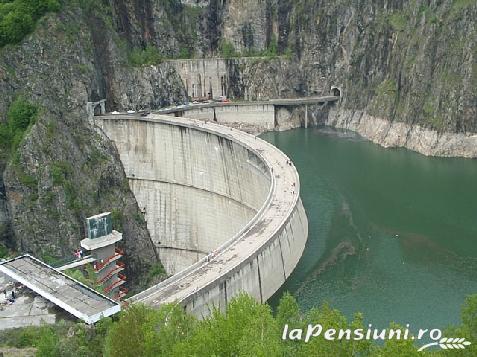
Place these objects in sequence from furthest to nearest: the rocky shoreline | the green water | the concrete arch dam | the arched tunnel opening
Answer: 1. the arched tunnel opening
2. the rocky shoreline
3. the concrete arch dam
4. the green water

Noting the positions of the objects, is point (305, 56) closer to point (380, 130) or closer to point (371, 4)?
point (371, 4)

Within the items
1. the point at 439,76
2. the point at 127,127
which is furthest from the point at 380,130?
the point at 127,127

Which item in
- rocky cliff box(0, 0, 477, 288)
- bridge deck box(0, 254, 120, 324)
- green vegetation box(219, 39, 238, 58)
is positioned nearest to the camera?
bridge deck box(0, 254, 120, 324)

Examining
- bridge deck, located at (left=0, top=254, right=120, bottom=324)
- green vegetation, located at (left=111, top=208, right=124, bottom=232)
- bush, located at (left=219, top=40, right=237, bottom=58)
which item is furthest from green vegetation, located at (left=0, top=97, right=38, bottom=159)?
bush, located at (left=219, top=40, right=237, bottom=58)

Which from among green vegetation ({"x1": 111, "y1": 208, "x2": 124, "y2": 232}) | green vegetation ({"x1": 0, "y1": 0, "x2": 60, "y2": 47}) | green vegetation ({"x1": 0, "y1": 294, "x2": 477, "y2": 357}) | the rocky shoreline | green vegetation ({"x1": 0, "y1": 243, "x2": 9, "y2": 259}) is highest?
green vegetation ({"x1": 0, "y1": 0, "x2": 60, "y2": 47})

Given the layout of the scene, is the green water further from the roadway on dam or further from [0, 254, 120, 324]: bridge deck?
the roadway on dam

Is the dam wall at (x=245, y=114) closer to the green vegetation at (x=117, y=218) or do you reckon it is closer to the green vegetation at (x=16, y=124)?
the green vegetation at (x=117, y=218)
